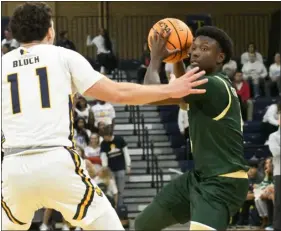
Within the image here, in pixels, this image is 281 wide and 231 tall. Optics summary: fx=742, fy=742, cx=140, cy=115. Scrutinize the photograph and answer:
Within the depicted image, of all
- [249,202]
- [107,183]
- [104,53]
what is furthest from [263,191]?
[104,53]

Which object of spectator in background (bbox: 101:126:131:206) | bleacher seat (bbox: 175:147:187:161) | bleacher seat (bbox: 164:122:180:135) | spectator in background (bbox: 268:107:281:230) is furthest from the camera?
bleacher seat (bbox: 164:122:180:135)

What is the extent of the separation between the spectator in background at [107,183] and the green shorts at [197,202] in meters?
7.78

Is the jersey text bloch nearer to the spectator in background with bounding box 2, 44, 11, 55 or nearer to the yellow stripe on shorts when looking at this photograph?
the yellow stripe on shorts

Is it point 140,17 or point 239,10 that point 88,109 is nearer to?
point 140,17

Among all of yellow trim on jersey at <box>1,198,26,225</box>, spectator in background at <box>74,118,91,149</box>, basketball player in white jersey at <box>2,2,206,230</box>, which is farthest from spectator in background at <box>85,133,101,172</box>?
basketball player in white jersey at <box>2,2,206,230</box>

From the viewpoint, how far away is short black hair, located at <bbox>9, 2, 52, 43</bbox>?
199 inches

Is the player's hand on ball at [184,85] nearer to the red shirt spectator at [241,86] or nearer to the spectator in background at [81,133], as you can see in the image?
the spectator in background at [81,133]

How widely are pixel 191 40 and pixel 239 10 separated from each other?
16330 millimetres

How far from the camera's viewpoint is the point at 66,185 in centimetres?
494

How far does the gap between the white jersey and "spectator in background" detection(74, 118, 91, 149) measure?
970 centimetres

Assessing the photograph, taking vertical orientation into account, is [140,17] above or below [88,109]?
above

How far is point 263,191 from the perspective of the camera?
42.6 feet

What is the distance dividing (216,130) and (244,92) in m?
12.2

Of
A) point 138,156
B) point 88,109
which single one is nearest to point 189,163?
point 138,156
